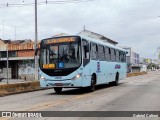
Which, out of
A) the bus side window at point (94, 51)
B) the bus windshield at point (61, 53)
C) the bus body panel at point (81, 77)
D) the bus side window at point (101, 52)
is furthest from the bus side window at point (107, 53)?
the bus windshield at point (61, 53)

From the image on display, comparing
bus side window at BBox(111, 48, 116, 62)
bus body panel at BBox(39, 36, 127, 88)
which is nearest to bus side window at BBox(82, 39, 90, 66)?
bus body panel at BBox(39, 36, 127, 88)

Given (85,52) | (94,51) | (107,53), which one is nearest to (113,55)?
(107,53)

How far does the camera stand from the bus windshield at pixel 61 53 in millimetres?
19828

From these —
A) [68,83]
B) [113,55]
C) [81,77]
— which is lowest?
[68,83]

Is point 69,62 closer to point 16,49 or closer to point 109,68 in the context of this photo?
point 109,68

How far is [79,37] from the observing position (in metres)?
20.1

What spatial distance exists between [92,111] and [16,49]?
44307 millimetres

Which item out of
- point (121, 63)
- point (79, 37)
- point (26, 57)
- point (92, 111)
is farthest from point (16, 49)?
point (92, 111)

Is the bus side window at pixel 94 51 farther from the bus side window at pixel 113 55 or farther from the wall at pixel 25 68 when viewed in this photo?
the wall at pixel 25 68

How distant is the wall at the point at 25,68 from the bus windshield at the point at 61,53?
32.9 m

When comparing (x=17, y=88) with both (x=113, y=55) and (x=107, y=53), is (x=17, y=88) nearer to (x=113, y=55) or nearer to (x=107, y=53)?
(x=107, y=53)

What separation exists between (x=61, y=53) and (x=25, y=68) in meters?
35.5

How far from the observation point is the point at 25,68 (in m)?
54.8

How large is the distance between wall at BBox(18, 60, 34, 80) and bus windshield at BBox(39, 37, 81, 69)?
32916mm
